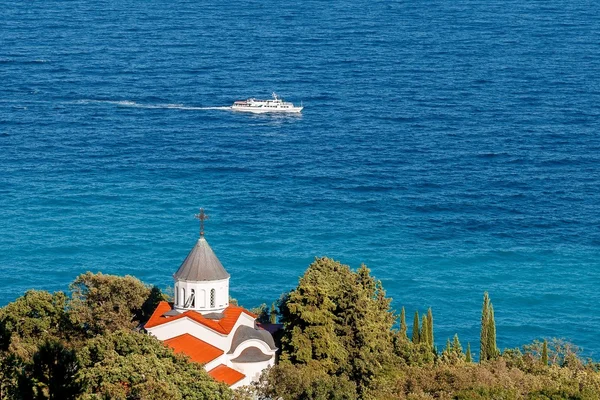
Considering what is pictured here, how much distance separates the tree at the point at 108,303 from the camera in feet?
291

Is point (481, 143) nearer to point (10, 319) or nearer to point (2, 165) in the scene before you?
point (2, 165)

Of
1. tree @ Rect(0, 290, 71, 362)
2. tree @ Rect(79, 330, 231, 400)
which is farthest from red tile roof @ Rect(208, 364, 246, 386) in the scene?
tree @ Rect(0, 290, 71, 362)

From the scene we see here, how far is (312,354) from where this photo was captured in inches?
3246

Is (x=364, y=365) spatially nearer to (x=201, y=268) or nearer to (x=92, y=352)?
(x=201, y=268)

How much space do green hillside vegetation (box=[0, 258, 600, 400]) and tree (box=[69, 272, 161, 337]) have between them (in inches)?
3.5

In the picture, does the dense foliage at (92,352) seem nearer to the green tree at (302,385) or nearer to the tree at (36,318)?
Answer: the tree at (36,318)

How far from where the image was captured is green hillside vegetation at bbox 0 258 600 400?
7119 centimetres

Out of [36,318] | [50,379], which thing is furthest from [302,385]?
[50,379]

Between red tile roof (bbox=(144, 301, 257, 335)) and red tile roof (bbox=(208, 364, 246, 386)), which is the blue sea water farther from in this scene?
red tile roof (bbox=(208, 364, 246, 386))

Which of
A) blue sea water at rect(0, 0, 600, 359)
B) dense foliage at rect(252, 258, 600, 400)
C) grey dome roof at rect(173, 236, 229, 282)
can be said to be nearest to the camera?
dense foliage at rect(252, 258, 600, 400)

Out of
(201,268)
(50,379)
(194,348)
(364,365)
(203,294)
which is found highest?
(201,268)

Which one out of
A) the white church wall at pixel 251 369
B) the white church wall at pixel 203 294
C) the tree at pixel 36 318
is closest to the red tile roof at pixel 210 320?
the white church wall at pixel 203 294

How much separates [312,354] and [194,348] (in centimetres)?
813

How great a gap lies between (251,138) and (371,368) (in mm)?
108443
